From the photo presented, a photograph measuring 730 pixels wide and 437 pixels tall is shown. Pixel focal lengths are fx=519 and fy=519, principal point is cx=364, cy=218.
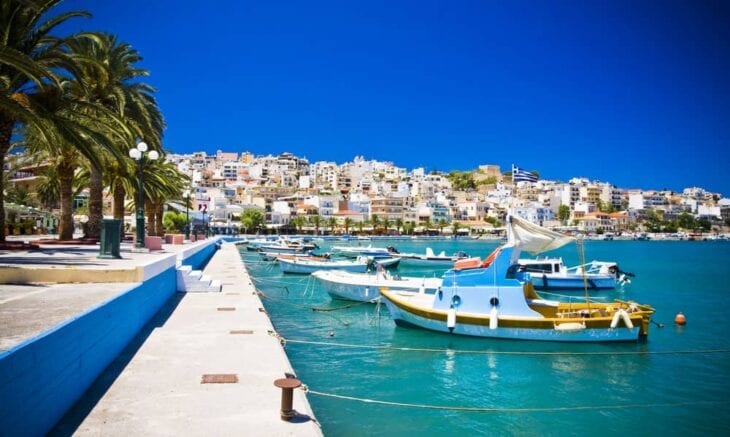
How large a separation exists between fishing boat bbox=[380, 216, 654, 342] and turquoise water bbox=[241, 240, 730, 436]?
416 mm

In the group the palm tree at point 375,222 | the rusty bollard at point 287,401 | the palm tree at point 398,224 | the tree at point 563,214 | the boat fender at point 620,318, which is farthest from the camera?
the tree at point 563,214

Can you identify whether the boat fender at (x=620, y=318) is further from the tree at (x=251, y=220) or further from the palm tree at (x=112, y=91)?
the tree at (x=251, y=220)

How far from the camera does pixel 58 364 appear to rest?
19.3 ft

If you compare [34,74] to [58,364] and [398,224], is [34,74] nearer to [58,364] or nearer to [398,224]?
[58,364]

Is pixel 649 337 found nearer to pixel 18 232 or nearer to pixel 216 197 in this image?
pixel 18 232

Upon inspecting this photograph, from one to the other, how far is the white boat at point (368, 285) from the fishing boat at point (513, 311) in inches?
229

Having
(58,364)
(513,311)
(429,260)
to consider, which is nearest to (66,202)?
(513,311)

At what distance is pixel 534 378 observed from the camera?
13555 mm

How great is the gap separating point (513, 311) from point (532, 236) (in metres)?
2.90

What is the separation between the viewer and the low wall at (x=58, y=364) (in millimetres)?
4688

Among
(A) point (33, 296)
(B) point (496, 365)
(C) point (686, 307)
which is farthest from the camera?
(C) point (686, 307)

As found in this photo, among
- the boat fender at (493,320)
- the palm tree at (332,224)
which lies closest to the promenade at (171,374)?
the boat fender at (493,320)

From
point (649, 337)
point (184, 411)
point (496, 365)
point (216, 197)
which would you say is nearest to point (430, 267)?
point (649, 337)

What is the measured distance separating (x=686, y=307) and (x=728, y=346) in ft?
34.8
